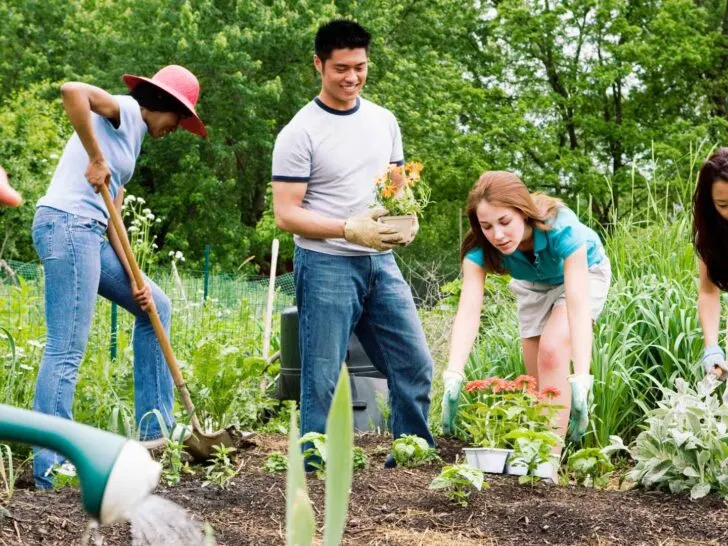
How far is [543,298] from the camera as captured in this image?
3709 mm

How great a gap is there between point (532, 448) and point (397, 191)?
113cm

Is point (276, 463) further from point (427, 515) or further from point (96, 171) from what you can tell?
point (96, 171)

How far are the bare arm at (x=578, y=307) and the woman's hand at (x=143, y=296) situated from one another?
150 cm

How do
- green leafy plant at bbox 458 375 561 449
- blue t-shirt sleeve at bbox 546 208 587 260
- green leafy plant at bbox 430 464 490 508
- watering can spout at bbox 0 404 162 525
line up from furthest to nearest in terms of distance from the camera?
blue t-shirt sleeve at bbox 546 208 587 260 < green leafy plant at bbox 458 375 561 449 < green leafy plant at bbox 430 464 490 508 < watering can spout at bbox 0 404 162 525

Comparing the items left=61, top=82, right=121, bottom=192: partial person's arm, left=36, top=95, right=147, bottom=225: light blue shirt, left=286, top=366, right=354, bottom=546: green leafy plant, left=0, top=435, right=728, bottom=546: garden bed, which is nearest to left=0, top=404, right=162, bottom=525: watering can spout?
left=286, top=366, right=354, bottom=546: green leafy plant

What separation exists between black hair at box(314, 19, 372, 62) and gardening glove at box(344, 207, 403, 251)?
0.61 m

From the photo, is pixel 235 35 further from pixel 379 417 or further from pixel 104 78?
pixel 379 417

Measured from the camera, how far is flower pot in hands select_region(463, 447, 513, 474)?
3.05 meters

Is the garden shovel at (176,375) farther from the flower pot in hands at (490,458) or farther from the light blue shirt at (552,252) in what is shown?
the light blue shirt at (552,252)

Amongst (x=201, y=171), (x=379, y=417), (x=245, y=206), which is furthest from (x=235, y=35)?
→ (x=379, y=417)

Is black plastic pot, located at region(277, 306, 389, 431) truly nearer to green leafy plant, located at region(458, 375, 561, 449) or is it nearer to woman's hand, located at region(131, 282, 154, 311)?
woman's hand, located at region(131, 282, 154, 311)

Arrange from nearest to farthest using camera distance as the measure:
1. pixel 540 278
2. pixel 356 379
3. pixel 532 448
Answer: pixel 532 448 → pixel 540 278 → pixel 356 379

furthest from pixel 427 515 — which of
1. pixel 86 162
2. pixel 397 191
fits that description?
pixel 86 162

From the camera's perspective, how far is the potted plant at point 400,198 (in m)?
3.54
